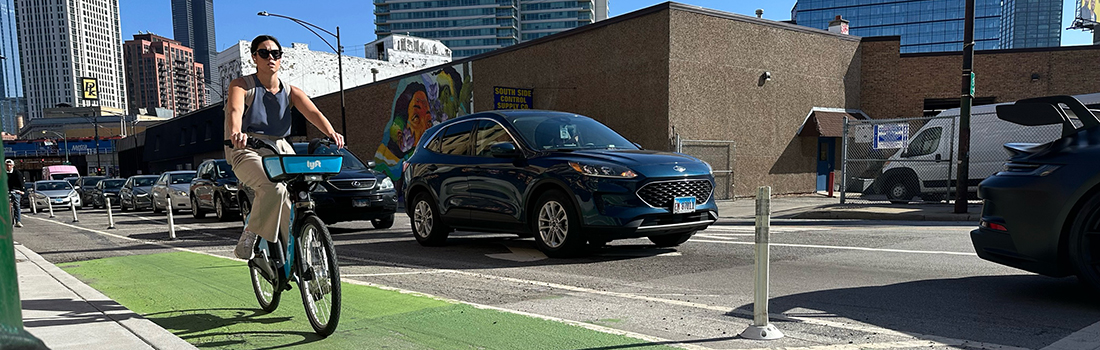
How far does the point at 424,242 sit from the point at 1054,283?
6769 mm

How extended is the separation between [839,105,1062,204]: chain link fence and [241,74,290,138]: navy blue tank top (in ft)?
43.8

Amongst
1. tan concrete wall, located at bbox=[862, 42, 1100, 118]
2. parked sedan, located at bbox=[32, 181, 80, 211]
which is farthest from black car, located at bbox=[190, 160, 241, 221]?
tan concrete wall, located at bbox=[862, 42, 1100, 118]

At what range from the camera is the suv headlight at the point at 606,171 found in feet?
22.6

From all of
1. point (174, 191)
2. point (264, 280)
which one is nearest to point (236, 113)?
point (264, 280)

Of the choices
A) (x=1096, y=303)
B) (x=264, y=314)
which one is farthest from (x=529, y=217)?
(x=1096, y=303)

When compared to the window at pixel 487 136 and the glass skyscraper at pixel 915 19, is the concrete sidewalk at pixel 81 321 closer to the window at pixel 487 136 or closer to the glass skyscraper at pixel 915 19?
the window at pixel 487 136

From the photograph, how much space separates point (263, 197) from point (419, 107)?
26216mm

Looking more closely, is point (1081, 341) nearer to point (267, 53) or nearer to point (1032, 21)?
point (267, 53)

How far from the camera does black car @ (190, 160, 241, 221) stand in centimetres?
1538

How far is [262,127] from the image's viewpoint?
4574 mm

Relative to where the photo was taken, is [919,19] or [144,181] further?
[919,19]

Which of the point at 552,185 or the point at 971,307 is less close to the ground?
the point at 552,185

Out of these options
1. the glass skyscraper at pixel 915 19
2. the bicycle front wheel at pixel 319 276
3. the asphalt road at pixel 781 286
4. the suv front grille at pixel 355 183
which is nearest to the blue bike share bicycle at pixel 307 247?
the bicycle front wheel at pixel 319 276

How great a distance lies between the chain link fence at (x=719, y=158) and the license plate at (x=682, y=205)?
38.9 feet
